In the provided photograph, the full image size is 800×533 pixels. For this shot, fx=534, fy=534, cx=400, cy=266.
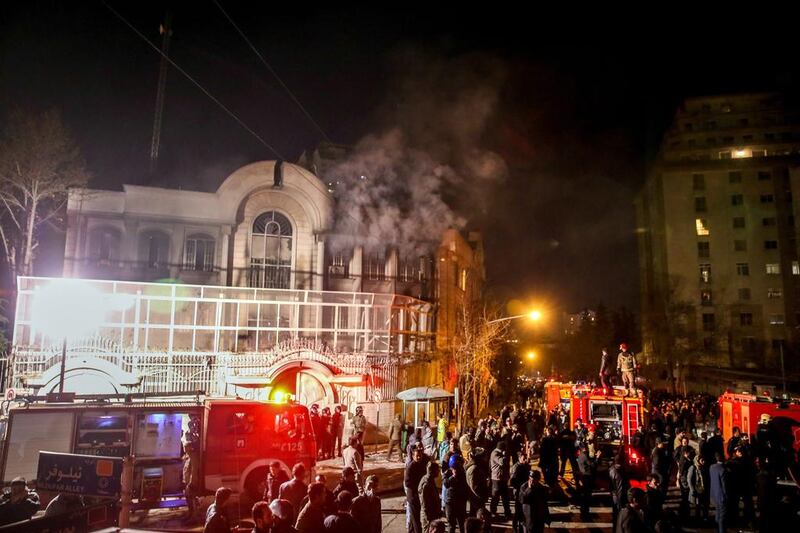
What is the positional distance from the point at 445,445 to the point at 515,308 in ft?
167

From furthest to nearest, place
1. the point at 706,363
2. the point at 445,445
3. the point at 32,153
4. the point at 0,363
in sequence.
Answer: the point at 706,363
the point at 32,153
the point at 0,363
the point at 445,445

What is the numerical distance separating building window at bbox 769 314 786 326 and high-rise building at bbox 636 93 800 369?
88 millimetres

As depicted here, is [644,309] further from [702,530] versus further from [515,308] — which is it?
Answer: [702,530]

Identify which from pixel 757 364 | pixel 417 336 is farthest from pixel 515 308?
pixel 417 336

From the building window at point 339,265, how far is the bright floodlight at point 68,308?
11.1 m

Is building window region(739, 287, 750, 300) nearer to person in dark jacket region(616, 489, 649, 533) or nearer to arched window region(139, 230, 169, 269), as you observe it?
arched window region(139, 230, 169, 269)

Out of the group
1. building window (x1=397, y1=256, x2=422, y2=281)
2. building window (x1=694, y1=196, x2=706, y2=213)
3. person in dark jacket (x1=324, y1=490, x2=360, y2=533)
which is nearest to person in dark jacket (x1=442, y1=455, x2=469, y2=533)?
person in dark jacket (x1=324, y1=490, x2=360, y2=533)

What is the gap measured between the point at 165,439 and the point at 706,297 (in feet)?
201

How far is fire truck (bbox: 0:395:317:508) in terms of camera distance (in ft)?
35.1

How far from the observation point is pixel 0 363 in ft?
74.7

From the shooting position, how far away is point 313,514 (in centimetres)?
675

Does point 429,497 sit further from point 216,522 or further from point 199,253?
point 199,253

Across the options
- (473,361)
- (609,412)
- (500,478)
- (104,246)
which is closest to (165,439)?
(500,478)

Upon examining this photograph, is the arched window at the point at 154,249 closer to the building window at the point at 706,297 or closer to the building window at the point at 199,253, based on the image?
the building window at the point at 199,253
